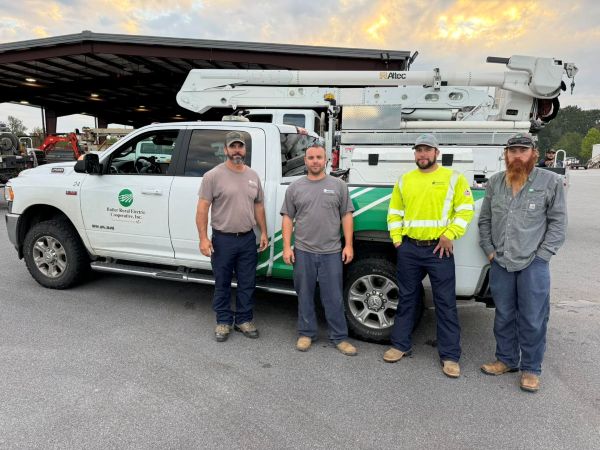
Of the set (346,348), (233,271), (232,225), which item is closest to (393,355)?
(346,348)

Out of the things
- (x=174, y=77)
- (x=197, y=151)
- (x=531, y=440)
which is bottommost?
(x=531, y=440)

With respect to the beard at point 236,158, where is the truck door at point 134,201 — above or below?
below

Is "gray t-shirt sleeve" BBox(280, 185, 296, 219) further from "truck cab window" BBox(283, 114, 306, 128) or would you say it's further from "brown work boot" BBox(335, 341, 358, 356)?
"truck cab window" BBox(283, 114, 306, 128)

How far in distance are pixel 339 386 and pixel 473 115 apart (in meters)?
6.44

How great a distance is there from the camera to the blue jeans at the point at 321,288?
3.62 metres

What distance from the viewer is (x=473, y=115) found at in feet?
26.1

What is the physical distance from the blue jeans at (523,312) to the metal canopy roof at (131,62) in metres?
11.7

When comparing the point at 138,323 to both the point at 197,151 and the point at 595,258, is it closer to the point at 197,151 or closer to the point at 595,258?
the point at 197,151

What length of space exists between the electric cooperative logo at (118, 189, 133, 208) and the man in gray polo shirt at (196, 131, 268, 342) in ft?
3.68

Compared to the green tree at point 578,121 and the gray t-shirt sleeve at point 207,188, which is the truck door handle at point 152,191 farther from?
the green tree at point 578,121

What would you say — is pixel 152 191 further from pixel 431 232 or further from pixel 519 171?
pixel 519 171

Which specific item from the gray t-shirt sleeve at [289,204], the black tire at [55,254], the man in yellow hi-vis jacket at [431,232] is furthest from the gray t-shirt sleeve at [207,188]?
the black tire at [55,254]

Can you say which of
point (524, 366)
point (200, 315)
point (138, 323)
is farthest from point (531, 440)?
point (138, 323)

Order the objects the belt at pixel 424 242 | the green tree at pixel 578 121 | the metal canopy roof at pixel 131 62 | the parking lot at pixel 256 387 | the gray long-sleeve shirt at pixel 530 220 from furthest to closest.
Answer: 1. the green tree at pixel 578 121
2. the metal canopy roof at pixel 131 62
3. the belt at pixel 424 242
4. the gray long-sleeve shirt at pixel 530 220
5. the parking lot at pixel 256 387
